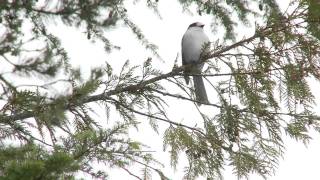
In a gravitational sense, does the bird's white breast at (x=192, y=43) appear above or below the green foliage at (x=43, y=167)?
above

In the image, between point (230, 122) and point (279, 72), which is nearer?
point (279, 72)

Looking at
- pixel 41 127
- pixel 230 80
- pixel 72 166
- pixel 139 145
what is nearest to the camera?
pixel 72 166

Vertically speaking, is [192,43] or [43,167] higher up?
[192,43]

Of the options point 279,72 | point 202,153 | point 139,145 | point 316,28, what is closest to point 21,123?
point 139,145

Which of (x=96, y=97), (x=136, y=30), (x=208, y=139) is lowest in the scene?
(x=208, y=139)

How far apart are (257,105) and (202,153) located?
1.58 ft

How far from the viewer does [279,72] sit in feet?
10.3

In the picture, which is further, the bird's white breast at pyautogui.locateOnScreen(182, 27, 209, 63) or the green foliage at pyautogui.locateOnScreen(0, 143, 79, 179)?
the bird's white breast at pyautogui.locateOnScreen(182, 27, 209, 63)

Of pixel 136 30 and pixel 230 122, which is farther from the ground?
pixel 136 30

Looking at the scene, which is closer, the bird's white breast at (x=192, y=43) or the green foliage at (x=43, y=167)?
the green foliage at (x=43, y=167)

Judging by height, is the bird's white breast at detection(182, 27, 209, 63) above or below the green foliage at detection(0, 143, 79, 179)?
above

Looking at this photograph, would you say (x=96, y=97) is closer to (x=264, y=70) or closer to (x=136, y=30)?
(x=136, y=30)

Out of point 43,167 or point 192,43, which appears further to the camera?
point 192,43

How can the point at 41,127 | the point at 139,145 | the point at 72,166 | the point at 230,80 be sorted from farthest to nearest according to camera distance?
the point at 230,80 → the point at 41,127 → the point at 139,145 → the point at 72,166
